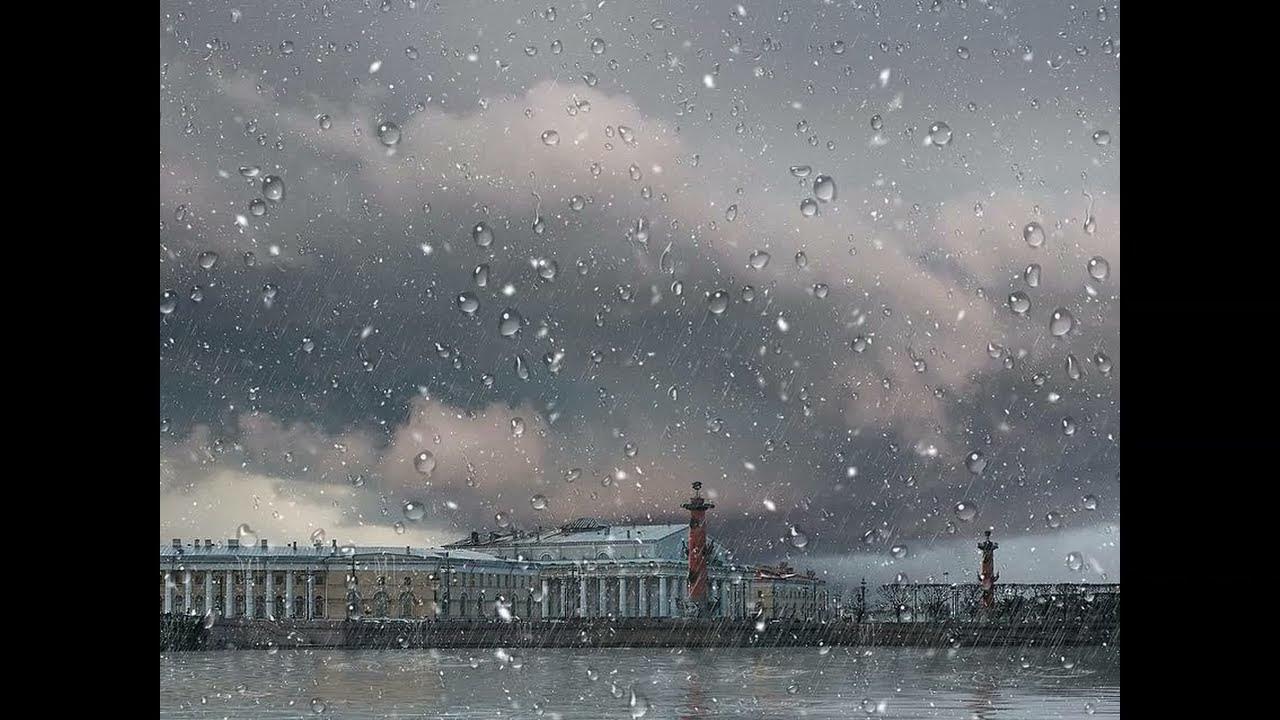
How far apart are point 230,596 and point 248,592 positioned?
71cm

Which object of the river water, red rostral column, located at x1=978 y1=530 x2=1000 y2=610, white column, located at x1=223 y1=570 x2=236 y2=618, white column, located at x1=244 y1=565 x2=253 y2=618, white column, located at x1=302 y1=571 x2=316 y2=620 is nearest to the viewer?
the river water

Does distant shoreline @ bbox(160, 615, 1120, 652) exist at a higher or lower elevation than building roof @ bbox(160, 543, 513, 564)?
lower

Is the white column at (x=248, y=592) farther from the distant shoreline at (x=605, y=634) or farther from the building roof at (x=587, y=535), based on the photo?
the building roof at (x=587, y=535)

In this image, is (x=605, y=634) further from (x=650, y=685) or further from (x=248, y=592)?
(x=248, y=592)

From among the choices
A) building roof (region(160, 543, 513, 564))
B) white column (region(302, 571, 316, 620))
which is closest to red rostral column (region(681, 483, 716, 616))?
building roof (region(160, 543, 513, 564))

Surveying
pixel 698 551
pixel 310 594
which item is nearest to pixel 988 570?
pixel 698 551

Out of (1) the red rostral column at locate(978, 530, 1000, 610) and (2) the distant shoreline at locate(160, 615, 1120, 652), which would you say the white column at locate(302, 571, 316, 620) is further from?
(1) the red rostral column at locate(978, 530, 1000, 610)

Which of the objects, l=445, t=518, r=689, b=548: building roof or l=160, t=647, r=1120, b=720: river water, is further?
l=445, t=518, r=689, b=548: building roof

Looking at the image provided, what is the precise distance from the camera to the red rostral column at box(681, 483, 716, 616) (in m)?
30.1

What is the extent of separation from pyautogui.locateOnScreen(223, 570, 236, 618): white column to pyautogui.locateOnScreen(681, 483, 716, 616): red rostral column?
44.9 feet

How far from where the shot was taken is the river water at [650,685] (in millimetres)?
19188

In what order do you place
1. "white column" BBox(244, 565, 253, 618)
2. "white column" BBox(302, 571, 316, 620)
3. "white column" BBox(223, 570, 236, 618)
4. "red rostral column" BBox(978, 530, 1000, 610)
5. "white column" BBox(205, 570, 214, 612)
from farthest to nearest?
"white column" BBox(205, 570, 214, 612) < "white column" BBox(302, 571, 316, 620) < "white column" BBox(223, 570, 236, 618) < "white column" BBox(244, 565, 253, 618) < "red rostral column" BBox(978, 530, 1000, 610)
